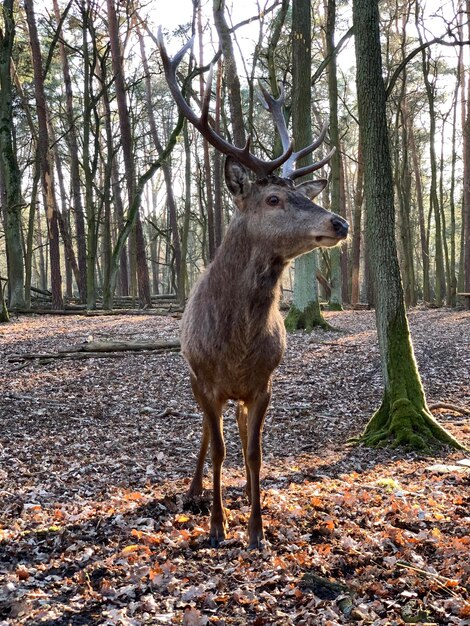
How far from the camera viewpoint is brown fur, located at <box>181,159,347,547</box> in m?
4.32

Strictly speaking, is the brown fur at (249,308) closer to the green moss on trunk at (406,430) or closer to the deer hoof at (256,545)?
the deer hoof at (256,545)

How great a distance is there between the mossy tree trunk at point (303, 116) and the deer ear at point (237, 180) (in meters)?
9.10

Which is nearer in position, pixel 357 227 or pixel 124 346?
pixel 124 346

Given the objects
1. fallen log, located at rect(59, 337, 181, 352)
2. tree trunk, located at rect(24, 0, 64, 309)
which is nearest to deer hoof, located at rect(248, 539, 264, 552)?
fallen log, located at rect(59, 337, 181, 352)

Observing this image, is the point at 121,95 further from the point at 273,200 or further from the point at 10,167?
the point at 273,200

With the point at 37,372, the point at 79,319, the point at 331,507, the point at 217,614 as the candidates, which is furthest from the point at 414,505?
the point at 79,319

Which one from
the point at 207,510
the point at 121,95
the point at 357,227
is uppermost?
the point at 121,95

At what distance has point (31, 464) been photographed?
237 inches

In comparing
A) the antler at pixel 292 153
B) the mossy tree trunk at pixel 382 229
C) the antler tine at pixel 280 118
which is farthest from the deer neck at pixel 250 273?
the mossy tree trunk at pixel 382 229

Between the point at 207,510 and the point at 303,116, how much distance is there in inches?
421

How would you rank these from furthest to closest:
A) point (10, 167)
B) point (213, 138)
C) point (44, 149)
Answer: point (44, 149) → point (10, 167) → point (213, 138)

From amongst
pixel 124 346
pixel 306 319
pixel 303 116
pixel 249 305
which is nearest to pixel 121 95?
pixel 303 116

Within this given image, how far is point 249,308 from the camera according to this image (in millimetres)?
4371

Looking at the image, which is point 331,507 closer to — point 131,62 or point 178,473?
point 178,473
